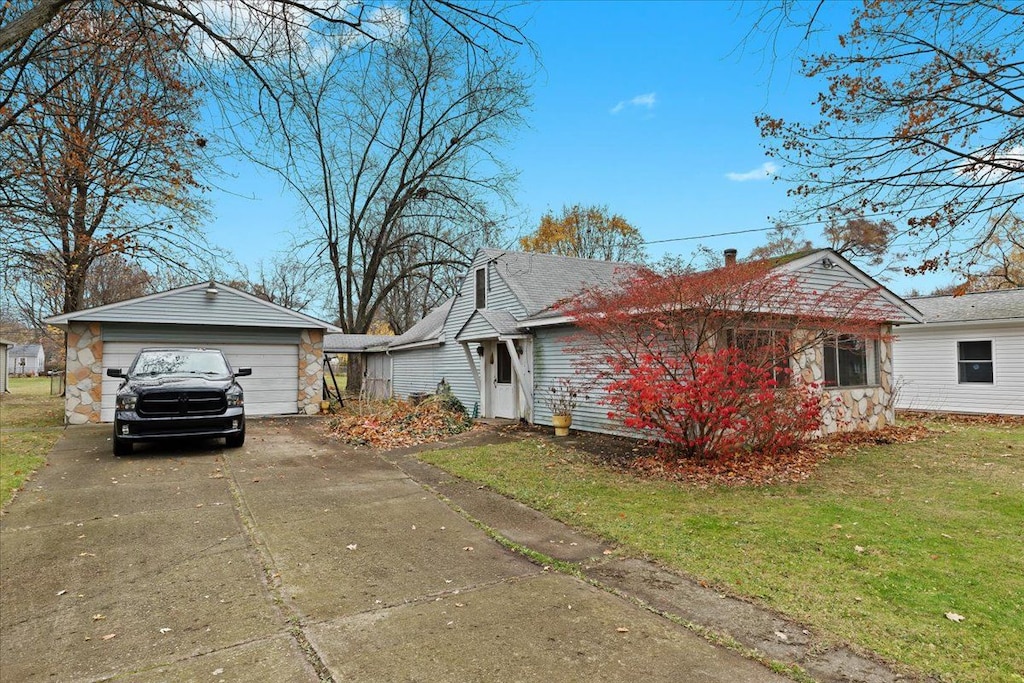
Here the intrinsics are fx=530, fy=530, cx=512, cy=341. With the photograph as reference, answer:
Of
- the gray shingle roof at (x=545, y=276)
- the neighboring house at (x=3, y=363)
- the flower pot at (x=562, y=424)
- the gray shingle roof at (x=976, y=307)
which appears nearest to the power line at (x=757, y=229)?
the gray shingle roof at (x=545, y=276)

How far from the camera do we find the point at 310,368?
50.0 feet

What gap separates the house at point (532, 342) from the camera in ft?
36.4

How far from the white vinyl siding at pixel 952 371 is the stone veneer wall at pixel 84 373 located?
1956 centimetres

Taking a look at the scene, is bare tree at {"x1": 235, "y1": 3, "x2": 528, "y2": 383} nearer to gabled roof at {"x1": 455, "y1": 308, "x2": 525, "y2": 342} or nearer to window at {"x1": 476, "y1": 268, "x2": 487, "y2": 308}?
window at {"x1": 476, "y1": 268, "x2": 487, "y2": 308}

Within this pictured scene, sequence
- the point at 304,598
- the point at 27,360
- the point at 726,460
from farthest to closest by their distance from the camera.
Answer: the point at 27,360, the point at 726,460, the point at 304,598

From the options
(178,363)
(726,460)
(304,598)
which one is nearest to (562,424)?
(726,460)

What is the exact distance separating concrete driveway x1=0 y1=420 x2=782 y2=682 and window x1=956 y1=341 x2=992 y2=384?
15275mm

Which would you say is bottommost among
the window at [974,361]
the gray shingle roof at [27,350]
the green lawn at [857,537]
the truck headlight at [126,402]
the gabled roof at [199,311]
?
the green lawn at [857,537]

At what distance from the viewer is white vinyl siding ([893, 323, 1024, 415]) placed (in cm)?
1373

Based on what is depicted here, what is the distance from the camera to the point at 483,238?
837 inches

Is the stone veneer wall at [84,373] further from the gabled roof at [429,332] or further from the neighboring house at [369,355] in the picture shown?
the neighboring house at [369,355]

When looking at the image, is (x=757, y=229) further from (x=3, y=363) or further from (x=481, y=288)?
(x=3, y=363)

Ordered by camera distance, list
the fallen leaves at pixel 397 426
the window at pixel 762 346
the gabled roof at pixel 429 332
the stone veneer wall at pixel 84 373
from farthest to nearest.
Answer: the gabled roof at pixel 429 332 → the stone veneer wall at pixel 84 373 → the fallen leaves at pixel 397 426 → the window at pixel 762 346

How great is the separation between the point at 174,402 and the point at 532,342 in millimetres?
7463
